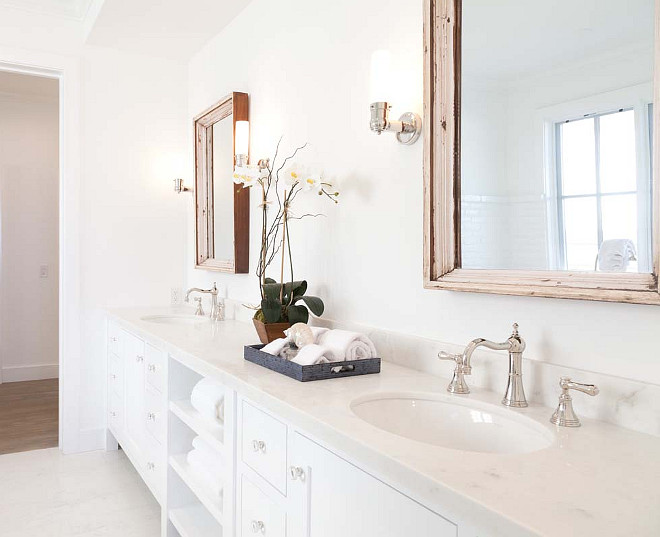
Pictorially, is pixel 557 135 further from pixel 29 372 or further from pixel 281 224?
pixel 29 372

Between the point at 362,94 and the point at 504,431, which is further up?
the point at 362,94

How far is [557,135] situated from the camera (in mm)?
1285

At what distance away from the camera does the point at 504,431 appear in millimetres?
1208

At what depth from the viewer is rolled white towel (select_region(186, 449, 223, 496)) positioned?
1815mm

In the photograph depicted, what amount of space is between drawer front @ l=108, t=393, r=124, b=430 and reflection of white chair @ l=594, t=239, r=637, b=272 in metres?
2.42

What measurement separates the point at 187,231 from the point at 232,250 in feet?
2.70

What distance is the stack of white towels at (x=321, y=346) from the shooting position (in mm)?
1577

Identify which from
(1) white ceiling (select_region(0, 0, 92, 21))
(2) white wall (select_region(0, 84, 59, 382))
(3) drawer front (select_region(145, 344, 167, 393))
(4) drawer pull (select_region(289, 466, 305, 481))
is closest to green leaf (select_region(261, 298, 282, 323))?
(3) drawer front (select_region(145, 344, 167, 393))

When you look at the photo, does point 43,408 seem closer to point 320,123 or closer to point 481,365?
point 320,123

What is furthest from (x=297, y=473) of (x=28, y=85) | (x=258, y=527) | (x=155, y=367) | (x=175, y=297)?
(x=28, y=85)

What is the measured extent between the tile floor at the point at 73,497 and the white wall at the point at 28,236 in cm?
202

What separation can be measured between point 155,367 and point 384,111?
1377 mm

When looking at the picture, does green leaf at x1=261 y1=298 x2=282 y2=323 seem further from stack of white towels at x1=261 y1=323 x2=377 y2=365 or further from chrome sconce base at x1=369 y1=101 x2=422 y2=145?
chrome sconce base at x1=369 y1=101 x2=422 y2=145

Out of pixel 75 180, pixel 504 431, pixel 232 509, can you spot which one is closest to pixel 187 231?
pixel 75 180
